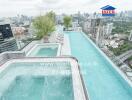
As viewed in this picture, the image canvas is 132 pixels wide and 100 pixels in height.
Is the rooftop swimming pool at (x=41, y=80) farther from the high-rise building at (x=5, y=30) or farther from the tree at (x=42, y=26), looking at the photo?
the high-rise building at (x=5, y=30)

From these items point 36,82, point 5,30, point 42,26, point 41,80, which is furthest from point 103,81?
point 5,30

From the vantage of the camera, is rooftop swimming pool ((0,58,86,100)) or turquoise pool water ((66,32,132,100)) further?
turquoise pool water ((66,32,132,100))

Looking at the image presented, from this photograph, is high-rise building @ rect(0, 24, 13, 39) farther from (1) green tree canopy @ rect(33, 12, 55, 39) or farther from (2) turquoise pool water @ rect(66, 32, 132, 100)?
(2) turquoise pool water @ rect(66, 32, 132, 100)

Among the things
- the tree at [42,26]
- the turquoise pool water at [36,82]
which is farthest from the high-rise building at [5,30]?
the turquoise pool water at [36,82]

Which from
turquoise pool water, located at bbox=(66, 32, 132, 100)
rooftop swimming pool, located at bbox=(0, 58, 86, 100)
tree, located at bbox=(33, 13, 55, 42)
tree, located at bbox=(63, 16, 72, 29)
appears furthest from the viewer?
tree, located at bbox=(63, 16, 72, 29)

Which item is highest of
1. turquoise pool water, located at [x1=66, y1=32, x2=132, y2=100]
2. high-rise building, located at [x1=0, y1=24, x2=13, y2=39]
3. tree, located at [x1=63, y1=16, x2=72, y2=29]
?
tree, located at [x1=63, y1=16, x2=72, y2=29]

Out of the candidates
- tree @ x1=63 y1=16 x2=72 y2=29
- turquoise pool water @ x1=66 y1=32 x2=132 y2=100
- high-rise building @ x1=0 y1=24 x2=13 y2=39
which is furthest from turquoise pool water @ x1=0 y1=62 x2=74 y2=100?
high-rise building @ x1=0 y1=24 x2=13 y2=39

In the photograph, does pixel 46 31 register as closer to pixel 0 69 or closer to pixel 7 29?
pixel 0 69

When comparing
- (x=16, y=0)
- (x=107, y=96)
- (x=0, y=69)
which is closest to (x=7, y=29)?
(x=16, y=0)

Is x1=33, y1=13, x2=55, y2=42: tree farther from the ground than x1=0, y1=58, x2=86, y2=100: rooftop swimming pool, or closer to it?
farther from the ground
